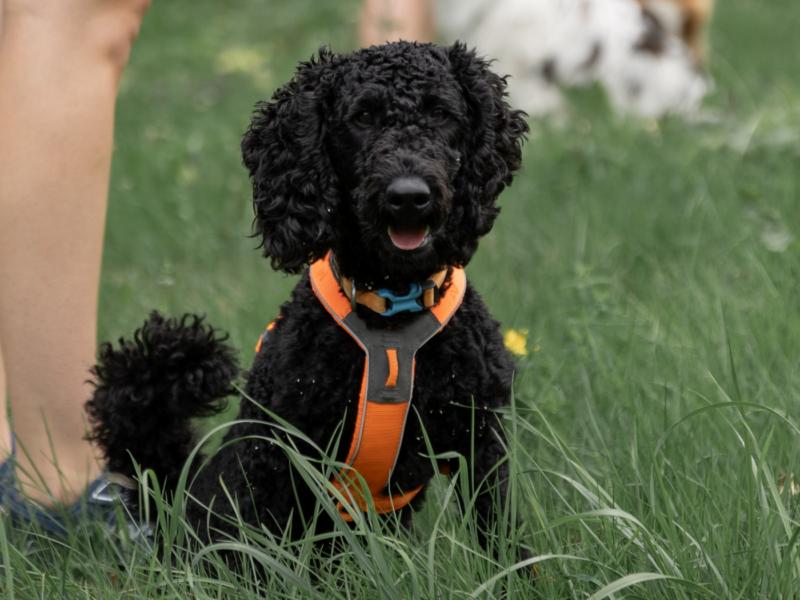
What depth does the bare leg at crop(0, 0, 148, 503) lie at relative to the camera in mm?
2762

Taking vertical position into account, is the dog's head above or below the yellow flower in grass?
above

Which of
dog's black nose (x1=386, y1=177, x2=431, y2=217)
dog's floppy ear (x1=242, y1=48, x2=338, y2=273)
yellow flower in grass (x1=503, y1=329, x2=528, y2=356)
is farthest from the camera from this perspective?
yellow flower in grass (x1=503, y1=329, x2=528, y2=356)

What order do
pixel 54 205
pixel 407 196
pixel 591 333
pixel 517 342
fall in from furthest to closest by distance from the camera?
pixel 591 333
pixel 517 342
pixel 54 205
pixel 407 196

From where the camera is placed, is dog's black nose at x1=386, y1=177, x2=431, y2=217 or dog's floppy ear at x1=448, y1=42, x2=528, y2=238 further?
dog's floppy ear at x1=448, y1=42, x2=528, y2=238

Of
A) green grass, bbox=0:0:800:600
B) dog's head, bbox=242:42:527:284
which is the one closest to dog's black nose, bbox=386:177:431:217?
dog's head, bbox=242:42:527:284

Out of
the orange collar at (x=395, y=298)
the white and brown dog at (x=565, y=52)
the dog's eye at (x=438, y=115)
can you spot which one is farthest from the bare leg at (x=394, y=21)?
the orange collar at (x=395, y=298)

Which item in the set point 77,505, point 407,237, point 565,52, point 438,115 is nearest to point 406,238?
point 407,237

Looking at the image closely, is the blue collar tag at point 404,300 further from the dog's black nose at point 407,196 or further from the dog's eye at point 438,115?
the dog's eye at point 438,115

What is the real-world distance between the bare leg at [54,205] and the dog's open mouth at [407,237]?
3.23ft

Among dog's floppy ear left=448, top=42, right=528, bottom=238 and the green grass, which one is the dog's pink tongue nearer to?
dog's floppy ear left=448, top=42, right=528, bottom=238

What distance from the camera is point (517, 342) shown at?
3.12 metres

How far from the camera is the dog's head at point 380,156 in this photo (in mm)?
2271

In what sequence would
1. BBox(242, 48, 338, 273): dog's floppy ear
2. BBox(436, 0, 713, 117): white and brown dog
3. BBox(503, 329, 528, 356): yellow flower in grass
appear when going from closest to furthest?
BBox(242, 48, 338, 273): dog's floppy ear
BBox(503, 329, 528, 356): yellow flower in grass
BBox(436, 0, 713, 117): white and brown dog

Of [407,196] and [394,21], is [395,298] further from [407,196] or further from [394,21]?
[394,21]
